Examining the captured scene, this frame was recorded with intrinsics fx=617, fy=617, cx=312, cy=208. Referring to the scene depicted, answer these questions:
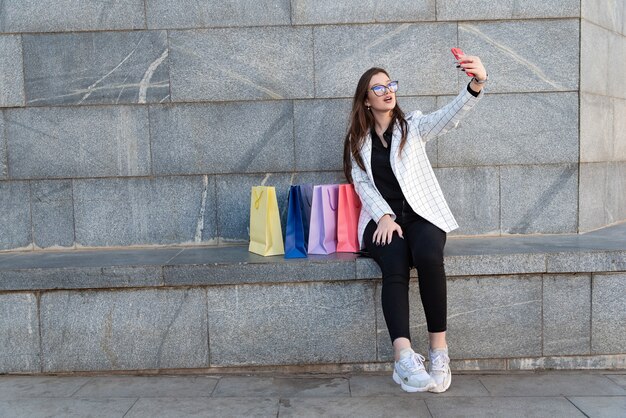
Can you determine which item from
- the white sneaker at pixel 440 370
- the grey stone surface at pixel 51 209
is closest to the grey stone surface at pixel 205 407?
the white sneaker at pixel 440 370

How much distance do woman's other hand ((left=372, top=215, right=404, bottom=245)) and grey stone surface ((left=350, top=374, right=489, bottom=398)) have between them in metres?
1.02

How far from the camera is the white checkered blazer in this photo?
460 centimetres

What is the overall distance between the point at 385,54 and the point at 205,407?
3575 mm

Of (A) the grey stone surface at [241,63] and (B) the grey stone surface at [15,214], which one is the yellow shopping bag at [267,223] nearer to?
(A) the grey stone surface at [241,63]

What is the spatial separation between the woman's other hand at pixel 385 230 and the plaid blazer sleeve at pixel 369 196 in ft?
0.21

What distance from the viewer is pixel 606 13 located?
21.0 feet

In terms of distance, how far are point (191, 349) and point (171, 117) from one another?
2282mm

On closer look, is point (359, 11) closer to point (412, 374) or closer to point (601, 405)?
point (412, 374)

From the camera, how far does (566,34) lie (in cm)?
586

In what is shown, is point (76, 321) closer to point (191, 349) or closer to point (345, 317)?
point (191, 349)

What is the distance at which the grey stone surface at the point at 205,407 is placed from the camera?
4.00 metres

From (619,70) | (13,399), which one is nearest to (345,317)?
(13,399)

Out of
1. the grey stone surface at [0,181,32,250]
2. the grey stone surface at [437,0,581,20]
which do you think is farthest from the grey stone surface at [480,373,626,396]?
the grey stone surface at [0,181,32,250]

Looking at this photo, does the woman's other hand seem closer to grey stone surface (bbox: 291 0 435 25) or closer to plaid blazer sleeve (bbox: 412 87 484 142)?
plaid blazer sleeve (bbox: 412 87 484 142)
